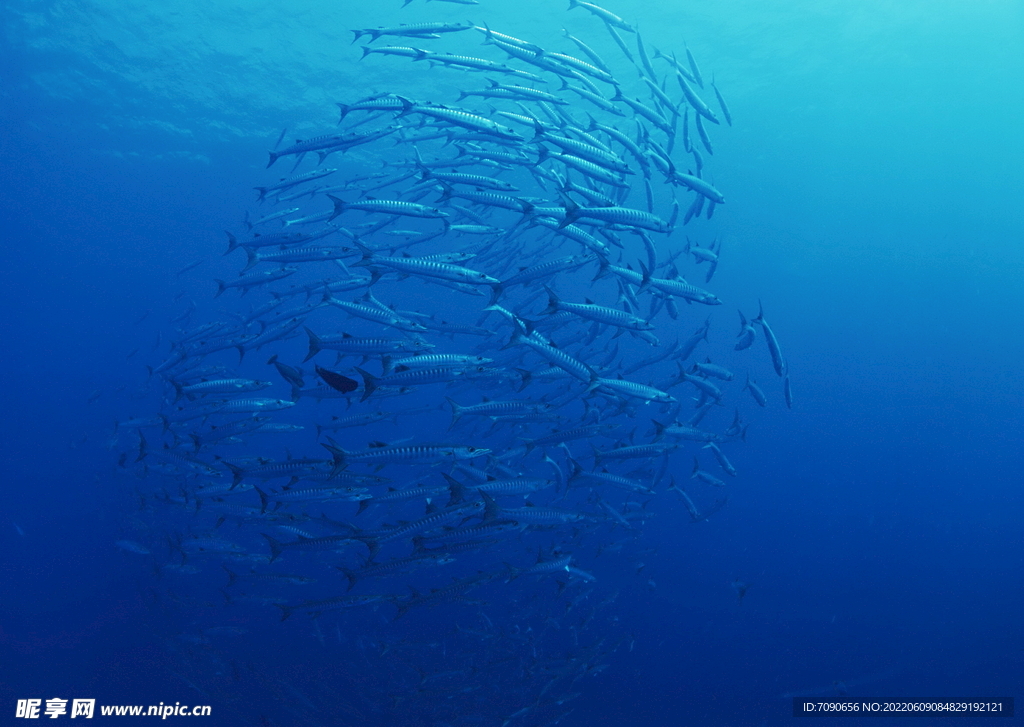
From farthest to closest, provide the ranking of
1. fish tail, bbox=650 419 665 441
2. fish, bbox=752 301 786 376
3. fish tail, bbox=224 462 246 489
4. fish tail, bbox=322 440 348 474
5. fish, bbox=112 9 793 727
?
fish tail, bbox=650 419 665 441 → fish, bbox=752 301 786 376 → fish tail, bbox=224 462 246 489 → fish, bbox=112 9 793 727 → fish tail, bbox=322 440 348 474

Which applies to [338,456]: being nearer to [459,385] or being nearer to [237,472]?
[237,472]

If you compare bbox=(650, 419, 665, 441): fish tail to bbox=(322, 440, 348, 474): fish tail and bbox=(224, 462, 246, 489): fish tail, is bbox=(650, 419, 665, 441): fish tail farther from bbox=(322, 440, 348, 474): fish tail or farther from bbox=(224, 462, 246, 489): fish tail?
bbox=(224, 462, 246, 489): fish tail

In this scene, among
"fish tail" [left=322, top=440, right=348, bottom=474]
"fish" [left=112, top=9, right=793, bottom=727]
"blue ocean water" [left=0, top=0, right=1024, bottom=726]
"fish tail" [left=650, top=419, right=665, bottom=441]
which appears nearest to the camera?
"fish tail" [left=322, top=440, right=348, bottom=474]

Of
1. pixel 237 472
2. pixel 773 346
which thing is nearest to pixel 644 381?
pixel 773 346

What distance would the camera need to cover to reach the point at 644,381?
20.5 meters

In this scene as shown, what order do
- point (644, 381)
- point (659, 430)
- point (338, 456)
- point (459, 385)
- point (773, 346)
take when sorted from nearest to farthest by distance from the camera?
point (338, 456)
point (773, 346)
point (659, 430)
point (459, 385)
point (644, 381)

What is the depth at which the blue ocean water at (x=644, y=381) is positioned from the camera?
37.2 ft

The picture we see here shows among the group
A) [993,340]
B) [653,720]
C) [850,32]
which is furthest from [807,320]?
[653,720]

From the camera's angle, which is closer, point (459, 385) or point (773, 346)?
point (773, 346)

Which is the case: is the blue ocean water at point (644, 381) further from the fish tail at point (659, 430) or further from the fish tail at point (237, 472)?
the fish tail at point (237, 472)

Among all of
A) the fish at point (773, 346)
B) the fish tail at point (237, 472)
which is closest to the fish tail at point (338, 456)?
the fish tail at point (237, 472)

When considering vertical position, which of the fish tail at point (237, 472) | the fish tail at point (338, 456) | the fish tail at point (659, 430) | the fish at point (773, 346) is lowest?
the fish tail at point (338, 456)

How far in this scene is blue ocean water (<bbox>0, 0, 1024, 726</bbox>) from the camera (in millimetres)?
11336

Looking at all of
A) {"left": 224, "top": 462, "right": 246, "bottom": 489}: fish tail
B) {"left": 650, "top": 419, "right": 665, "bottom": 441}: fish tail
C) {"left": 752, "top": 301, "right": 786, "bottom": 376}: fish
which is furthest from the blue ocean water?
{"left": 224, "top": 462, "right": 246, "bottom": 489}: fish tail
